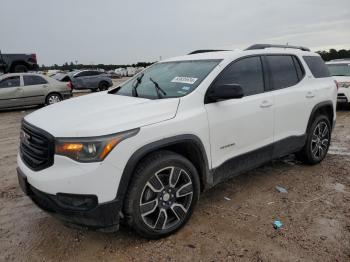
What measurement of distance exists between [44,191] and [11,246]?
85cm

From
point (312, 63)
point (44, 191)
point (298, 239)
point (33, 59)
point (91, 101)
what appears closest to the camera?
point (44, 191)

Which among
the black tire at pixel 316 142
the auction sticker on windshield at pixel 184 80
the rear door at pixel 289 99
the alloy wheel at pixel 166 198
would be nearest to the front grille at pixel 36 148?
the alloy wheel at pixel 166 198

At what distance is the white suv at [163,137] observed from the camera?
2714 millimetres

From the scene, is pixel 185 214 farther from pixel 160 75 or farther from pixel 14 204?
pixel 14 204

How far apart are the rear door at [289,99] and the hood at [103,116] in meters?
1.63

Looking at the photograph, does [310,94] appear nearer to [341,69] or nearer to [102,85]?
[341,69]

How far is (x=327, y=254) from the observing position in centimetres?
291

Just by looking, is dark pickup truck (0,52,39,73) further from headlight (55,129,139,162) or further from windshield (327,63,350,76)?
headlight (55,129,139,162)

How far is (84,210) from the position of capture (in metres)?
2.71

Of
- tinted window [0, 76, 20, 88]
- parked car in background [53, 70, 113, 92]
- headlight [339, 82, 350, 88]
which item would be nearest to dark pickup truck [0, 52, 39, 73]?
parked car in background [53, 70, 113, 92]

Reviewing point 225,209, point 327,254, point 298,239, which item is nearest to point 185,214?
point 225,209

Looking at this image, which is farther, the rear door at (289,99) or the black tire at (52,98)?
the black tire at (52,98)

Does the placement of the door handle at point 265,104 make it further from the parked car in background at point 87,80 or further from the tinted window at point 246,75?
the parked car in background at point 87,80

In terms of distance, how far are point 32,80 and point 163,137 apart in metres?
11.4
